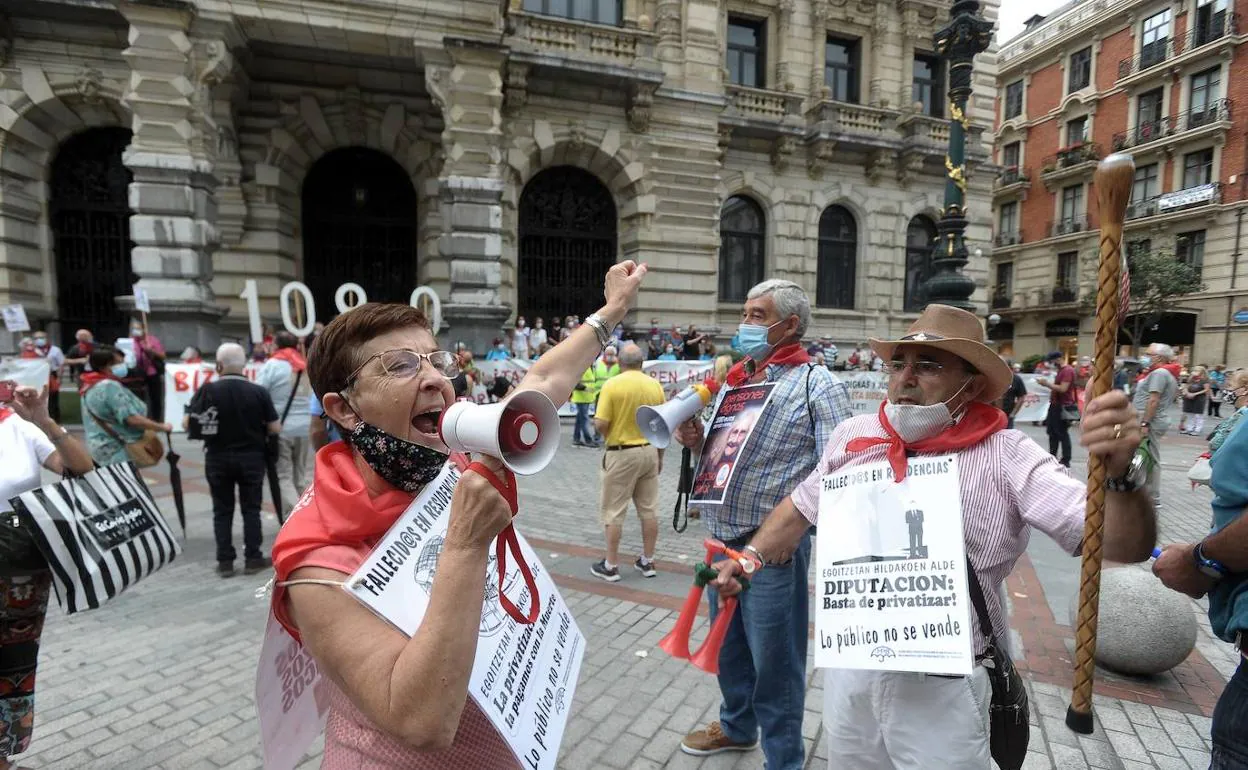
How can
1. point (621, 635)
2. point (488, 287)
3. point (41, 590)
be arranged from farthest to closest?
1. point (488, 287)
2. point (621, 635)
3. point (41, 590)

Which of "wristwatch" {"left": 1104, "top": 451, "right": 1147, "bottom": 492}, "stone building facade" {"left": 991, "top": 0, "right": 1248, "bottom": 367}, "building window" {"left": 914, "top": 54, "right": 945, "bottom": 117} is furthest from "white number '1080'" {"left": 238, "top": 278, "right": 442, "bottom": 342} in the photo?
"stone building facade" {"left": 991, "top": 0, "right": 1248, "bottom": 367}

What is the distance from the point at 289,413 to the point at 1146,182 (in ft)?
136

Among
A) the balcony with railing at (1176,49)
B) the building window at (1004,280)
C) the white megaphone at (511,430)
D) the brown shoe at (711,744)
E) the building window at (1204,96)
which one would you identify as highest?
the balcony with railing at (1176,49)

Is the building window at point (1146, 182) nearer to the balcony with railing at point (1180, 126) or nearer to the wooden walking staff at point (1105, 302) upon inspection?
the balcony with railing at point (1180, 126)

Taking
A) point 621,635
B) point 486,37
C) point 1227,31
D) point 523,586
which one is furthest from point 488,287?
point 1227,31

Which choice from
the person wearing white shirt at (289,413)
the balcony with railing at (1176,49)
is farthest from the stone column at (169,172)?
the balcony with railing at (1176,49)

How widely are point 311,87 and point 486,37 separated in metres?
4.90

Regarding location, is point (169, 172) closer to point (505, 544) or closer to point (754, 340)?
point (754, 340)

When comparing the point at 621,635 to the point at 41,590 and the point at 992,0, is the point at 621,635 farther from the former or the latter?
the point at 992,0

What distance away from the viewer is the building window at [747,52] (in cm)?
1852

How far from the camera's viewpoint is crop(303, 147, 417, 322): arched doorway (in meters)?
15.5

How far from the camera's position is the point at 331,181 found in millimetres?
15531

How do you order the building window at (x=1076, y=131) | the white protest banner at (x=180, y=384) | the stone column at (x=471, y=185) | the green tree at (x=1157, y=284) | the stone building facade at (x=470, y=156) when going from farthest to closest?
the building window at (x=1076, y=131)
the green tree at (x=1157, y=284)
the stone column at (x=471, y=185)
the stone building facade at (x=470, y=156)
the white protest banner at (x=180, y=384)

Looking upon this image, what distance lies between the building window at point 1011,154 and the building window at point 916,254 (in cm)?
2546
